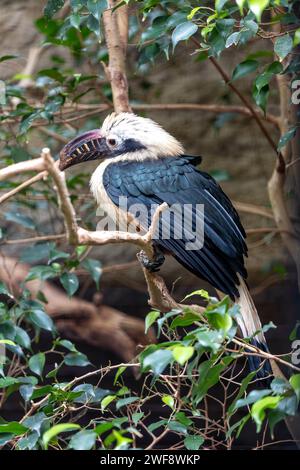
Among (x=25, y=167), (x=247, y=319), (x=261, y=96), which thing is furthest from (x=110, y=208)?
(x=25, y=167)

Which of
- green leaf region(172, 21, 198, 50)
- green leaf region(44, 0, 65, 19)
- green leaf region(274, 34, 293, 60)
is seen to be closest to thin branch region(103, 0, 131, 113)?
green leaf region(44, 0, 65, 19)

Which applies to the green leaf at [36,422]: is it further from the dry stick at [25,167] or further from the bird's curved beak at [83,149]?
the bird's curved beak at [83,149]

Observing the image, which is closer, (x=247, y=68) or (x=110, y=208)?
(x=247, y=68)

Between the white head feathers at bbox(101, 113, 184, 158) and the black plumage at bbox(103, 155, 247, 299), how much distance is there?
4 centimetres

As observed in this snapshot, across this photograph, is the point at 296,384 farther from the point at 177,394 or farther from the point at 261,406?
the point at 177,394

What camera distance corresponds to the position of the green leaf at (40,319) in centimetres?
205

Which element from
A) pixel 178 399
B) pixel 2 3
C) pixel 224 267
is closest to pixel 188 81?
pixel 2 3

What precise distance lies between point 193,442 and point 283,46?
0.80 meters

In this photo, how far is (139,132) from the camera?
7.54ft

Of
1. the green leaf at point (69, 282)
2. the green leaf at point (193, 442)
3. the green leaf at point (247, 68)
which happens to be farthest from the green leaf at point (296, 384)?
the green leaf at point (69, 282)

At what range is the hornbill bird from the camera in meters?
2.05

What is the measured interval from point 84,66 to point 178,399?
208cm

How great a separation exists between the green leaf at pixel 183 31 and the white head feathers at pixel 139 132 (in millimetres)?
561
